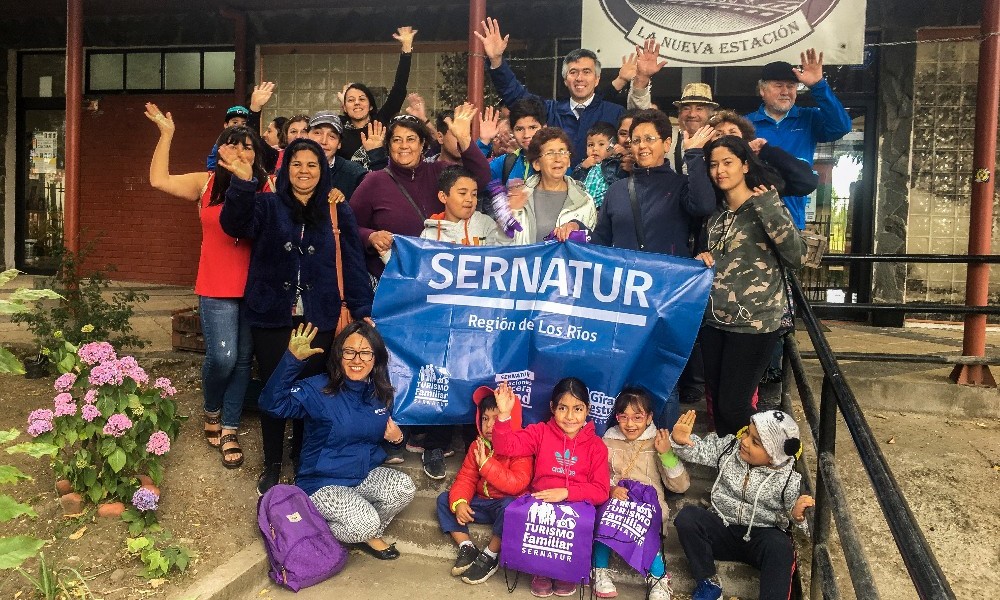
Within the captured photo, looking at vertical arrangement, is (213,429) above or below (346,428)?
below

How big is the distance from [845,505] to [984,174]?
423 cm

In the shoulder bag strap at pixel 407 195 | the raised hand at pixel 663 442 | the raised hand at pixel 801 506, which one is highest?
the shoulder bag strap at pixel 407 195

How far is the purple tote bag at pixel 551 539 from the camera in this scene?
12.2ft

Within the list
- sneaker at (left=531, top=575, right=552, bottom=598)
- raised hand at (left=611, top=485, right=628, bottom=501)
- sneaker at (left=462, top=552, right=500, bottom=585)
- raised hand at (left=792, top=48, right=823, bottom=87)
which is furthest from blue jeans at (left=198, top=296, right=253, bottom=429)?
raised hand at (left=792, top=48, right=823, bottom=87)

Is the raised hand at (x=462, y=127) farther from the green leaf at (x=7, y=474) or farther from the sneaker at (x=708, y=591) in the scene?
the green leaf at (x=7, y=474)

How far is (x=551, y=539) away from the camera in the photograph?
12.2ft

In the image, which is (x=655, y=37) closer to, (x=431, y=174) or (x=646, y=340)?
(x=431, y=174)

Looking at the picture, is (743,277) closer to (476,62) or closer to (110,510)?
(476,62)

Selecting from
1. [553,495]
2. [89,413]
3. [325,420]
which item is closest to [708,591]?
[553,495]

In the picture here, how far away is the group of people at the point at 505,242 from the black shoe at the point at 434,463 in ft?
0.06

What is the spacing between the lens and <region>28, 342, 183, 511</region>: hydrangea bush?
12.9 feet

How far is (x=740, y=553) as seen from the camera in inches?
146


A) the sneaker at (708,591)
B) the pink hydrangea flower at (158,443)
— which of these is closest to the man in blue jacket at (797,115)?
the sneaker at (708,591)

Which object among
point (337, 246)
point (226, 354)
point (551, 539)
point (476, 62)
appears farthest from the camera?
point (476, 62)
